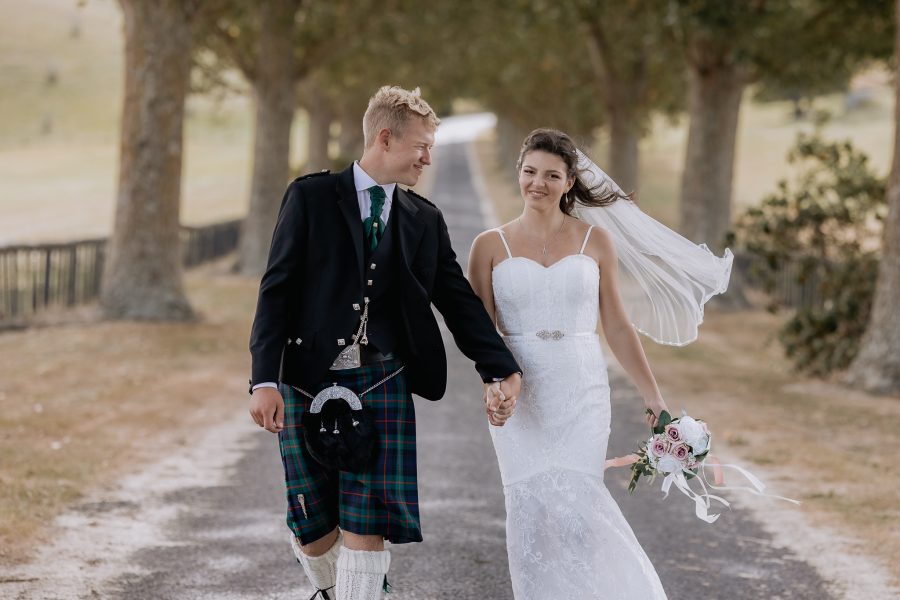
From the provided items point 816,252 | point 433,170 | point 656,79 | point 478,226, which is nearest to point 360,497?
point 816,252

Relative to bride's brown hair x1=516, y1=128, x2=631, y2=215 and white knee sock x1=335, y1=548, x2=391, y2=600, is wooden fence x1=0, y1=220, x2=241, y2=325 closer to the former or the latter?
bride's brown hair x1=516, y1=128, x2=631, y2=215

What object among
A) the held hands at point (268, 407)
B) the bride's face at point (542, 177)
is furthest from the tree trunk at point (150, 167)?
the held hands at point (268, 407)

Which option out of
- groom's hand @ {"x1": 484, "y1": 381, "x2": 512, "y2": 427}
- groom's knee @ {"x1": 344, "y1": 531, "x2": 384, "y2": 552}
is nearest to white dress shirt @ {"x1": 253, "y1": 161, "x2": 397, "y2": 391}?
groom's hand @ {"x1": 484, "y1": 381, "x2": 512, "y2": 427}

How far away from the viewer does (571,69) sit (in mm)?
35250

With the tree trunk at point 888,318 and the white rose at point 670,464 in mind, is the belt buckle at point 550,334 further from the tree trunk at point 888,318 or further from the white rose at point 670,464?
the tree trunk at point 888,318

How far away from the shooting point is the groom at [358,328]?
14.5ft

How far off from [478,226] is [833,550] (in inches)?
1053

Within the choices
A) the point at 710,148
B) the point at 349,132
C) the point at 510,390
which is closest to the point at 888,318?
the point at 510,390

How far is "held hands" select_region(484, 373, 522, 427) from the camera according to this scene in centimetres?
471

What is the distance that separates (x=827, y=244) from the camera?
49.9ft

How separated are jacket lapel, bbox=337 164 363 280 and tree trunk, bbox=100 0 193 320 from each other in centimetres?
1228

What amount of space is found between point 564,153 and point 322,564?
198 centimetres

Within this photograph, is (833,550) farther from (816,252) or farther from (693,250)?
(816,252)

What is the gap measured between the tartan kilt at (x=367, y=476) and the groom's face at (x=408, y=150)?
2.41 feet
